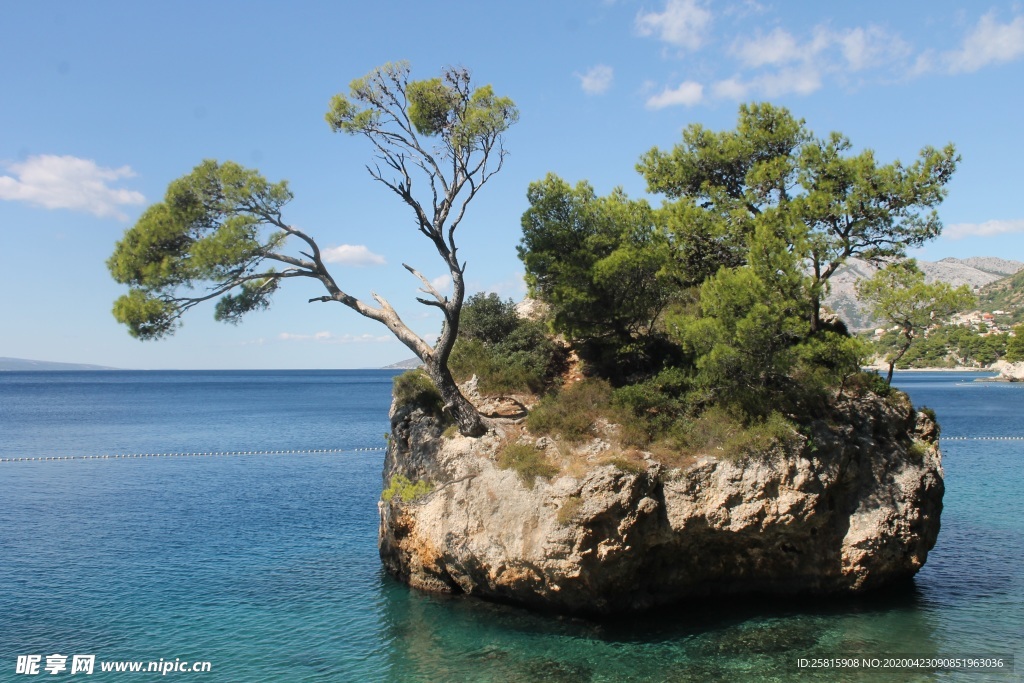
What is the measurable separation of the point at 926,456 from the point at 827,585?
14.6ft

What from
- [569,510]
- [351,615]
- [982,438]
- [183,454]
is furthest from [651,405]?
[982,438]

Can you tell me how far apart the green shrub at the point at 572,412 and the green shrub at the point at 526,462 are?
755mm

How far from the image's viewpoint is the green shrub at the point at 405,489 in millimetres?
18703

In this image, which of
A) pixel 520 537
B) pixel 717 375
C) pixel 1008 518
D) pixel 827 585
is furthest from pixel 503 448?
pixel 1008 518

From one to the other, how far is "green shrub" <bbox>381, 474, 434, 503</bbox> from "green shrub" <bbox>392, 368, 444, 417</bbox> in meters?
2.00

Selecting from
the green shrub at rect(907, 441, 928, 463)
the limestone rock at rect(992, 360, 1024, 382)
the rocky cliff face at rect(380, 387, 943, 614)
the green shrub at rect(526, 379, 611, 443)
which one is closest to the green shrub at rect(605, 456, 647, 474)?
the rocky cliff face at rect(380, 387, 943, 614)

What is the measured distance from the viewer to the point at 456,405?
19.1 meters

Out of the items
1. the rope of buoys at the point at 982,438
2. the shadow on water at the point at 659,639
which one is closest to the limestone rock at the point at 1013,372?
the rope of buoys at the point at 982,438

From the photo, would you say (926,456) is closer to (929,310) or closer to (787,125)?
(929,310)

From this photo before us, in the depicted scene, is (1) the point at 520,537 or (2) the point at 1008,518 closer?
(1) the point at 520,537

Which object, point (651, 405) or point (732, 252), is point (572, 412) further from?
point (732, 252)

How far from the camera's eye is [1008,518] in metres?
24.4

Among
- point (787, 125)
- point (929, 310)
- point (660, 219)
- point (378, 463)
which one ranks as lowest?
point (378, 463)

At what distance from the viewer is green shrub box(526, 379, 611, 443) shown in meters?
17.7
